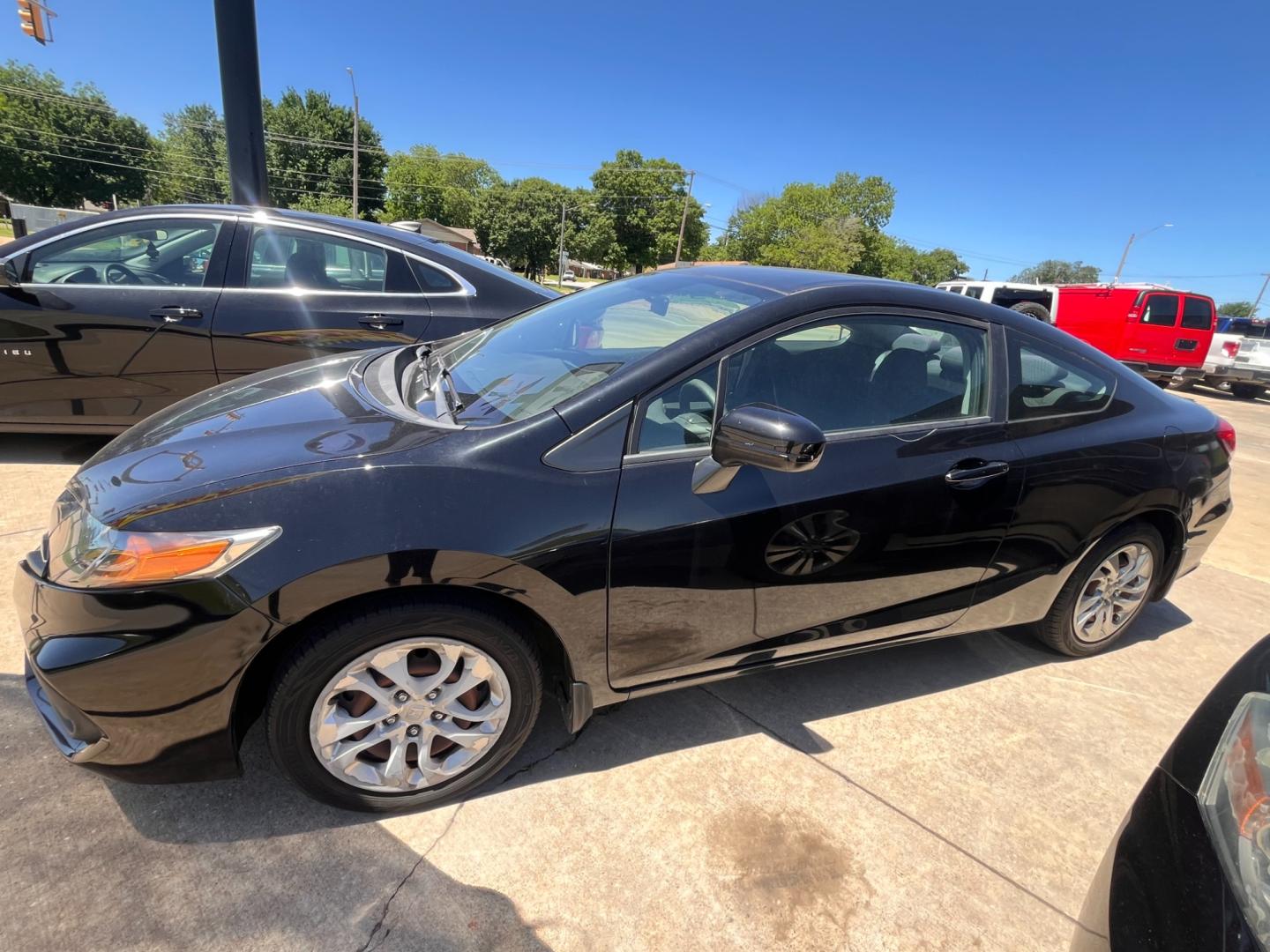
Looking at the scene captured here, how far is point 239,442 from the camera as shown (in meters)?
1.81

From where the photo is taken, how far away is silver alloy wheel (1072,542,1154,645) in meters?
2.84

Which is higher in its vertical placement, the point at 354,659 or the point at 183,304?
the point at 183,304

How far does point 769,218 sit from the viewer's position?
196 ft

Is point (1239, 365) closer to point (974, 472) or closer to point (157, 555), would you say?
point (974, 472)

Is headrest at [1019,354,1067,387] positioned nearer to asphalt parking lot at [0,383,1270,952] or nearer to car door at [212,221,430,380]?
asphalt parking lot at [0,383,1270,952]

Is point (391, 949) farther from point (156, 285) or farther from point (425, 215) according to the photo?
point (425, 215)

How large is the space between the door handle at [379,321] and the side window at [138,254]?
0.89 meters

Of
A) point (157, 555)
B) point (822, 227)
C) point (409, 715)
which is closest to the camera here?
point (157, 555)

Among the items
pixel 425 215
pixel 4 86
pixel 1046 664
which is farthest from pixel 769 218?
pixel 1046 664

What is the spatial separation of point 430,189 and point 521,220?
1272 centimetres

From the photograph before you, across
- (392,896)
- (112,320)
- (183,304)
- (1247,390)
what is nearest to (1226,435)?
(392,896)

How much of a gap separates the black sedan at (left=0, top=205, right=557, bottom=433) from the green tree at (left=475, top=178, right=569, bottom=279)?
63.8m

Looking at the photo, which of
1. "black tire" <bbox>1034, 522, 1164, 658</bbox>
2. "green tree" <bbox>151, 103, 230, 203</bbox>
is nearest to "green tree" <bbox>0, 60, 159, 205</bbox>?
"green tree" <bbox>151, 103, 230, 203</bbox>

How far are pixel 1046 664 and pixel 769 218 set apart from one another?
2463 inches
